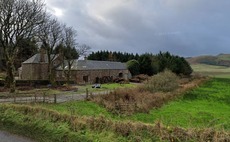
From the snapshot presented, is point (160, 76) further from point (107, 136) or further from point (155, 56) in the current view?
point (155, 56)

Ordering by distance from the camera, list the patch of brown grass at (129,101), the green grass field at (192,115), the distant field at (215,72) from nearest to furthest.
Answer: the green grass field at (192,115)
the patch of brown grass at (129,101)
the distant field at (215,72)

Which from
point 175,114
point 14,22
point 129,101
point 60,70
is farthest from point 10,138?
point 60,70

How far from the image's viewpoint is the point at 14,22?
38750 millimetres

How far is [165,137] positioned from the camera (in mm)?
12719

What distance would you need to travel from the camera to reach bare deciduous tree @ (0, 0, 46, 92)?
38031mm

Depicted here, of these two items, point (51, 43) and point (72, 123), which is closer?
point (72, 123)

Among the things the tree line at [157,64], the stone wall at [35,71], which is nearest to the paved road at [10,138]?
the stone wall at [35,71]

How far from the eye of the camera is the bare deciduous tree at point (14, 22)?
38031mm

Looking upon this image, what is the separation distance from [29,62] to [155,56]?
43.3m

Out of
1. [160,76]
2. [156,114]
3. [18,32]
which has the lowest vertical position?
[156,114]

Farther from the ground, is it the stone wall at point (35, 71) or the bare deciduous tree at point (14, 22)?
the bare deciduous tree at point (14, 22)

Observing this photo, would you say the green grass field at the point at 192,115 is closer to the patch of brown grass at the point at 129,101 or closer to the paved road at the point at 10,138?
the patch of brown grass at the point at 129,101

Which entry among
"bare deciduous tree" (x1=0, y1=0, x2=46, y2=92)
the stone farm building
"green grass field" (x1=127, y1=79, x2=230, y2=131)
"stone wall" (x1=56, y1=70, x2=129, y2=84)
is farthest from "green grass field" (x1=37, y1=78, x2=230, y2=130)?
the stone farm building

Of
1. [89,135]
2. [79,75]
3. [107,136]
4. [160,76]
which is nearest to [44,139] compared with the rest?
[89,135]
